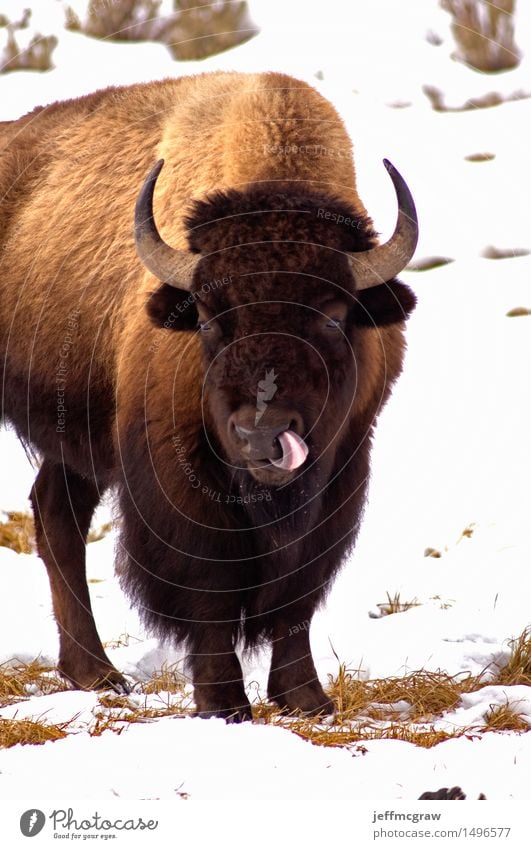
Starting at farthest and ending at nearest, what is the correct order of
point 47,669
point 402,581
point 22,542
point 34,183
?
point 22,542
point 402,581
point 34,183
point 47,669

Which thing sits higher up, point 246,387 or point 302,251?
point 302,251

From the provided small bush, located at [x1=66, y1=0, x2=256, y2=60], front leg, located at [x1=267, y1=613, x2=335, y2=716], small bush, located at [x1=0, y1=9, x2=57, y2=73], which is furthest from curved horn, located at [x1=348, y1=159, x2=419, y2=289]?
small bush, located at [x1=0, y1=9, x2=57, y2=73]

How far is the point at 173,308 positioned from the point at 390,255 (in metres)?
0.94

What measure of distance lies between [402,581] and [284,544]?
9.64ft

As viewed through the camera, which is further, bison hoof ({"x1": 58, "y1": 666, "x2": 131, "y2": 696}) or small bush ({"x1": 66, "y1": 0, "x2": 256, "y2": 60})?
small bush ({"x1": 66, "y1": 0, "x2": 256, "y2": 60})

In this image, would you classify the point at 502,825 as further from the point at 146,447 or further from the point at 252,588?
the point at 146,447

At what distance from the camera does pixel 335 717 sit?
17.9 ft

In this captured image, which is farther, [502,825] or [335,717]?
[335,717]

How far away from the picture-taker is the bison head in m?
4.86

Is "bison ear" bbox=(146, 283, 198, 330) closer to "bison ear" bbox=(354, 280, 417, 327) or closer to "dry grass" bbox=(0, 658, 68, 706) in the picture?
"bison ear" bbox=(354, 280, 417, 327)

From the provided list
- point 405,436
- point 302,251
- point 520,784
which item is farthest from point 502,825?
point 405,436

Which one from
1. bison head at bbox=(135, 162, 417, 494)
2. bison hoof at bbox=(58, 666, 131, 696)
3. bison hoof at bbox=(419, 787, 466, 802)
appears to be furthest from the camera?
bison hoof at bbox=(58, 666, 131, 696)

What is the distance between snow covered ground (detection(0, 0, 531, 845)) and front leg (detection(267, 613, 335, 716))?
518mm

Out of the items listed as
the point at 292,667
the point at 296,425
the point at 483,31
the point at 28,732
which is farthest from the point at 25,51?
the point at 28,732
